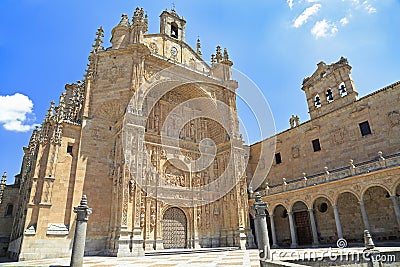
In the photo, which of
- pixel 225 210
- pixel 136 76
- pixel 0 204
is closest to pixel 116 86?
pixel 136 76

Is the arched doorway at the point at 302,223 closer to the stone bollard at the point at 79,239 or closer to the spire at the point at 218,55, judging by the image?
the spire at the point at 218,55

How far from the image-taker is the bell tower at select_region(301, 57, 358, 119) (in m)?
21.7

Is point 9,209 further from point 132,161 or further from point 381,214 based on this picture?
point 381,214

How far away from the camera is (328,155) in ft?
69.7

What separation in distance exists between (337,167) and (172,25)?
20987mm

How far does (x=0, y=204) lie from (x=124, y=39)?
2003 centimetres

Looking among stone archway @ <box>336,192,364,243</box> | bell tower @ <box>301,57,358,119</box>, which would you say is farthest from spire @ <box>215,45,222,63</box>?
stone archway @ <box>336,192,364,243</box>

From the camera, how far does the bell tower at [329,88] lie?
21656 millimetres

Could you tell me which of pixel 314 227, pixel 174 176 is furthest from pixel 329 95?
pixel 174 176

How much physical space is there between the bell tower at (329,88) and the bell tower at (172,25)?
45.4ft

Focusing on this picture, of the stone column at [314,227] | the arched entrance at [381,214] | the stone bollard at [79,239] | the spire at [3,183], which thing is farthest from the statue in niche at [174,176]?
the spire at [3,183]

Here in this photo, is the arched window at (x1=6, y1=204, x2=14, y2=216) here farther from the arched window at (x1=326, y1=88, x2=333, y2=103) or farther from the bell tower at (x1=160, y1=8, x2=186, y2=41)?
the arched window at (x1=326, y1=88, x2=333, y2=103)

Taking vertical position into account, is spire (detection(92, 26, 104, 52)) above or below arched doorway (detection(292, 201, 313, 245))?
above

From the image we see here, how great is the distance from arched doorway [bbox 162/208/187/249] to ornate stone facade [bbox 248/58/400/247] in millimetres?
7636
